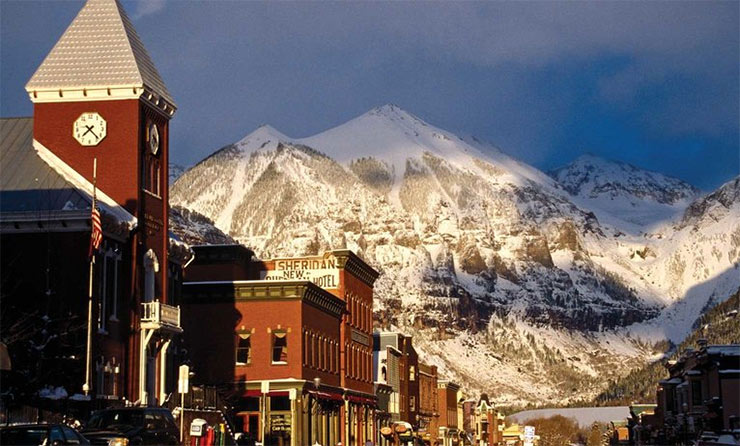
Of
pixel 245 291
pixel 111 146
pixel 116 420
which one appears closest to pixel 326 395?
pixel 245 291

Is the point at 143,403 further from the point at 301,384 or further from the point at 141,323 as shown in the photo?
the point at 301,384

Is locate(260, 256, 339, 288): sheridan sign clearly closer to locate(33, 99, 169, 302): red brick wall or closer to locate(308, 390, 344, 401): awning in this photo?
locate(308, 390, 344, 401): awning

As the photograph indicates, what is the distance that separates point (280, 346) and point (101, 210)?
24.5 metres

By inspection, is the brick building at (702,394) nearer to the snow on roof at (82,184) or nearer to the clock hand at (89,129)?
the snow on roof at (82,184)

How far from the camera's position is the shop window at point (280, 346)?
253 ft

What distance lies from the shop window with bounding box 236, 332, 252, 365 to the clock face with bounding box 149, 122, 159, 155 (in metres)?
18.1

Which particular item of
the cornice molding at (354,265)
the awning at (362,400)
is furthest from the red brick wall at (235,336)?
the awning at (362,400)

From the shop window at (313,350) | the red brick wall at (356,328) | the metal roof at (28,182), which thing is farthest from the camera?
the red brick wall at (356,328)

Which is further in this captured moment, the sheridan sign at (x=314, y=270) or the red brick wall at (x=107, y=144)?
the sheridan sign at (x=314, y=270)

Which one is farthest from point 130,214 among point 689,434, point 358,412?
point 689,434

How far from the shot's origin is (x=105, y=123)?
60.1m

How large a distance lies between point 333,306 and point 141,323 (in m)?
27.8

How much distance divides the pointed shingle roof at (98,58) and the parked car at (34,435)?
103 ft

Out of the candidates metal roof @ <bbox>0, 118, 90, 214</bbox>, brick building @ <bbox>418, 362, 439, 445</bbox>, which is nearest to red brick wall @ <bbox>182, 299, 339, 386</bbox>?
metal roof @ <bbox>0, 118, 90, 214</bbox>
